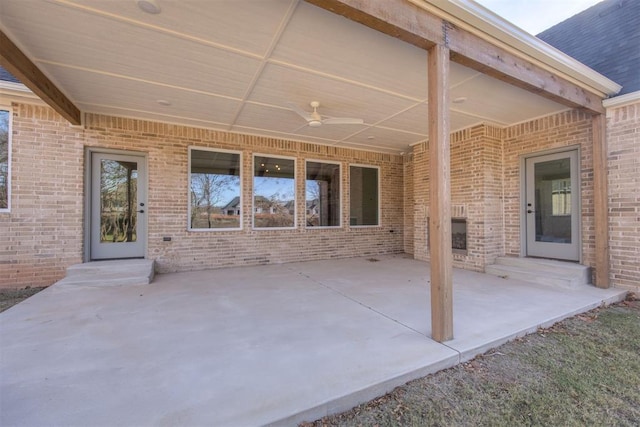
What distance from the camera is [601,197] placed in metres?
4.32

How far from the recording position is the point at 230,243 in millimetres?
6031

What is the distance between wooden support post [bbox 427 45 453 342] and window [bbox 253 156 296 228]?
449 cm

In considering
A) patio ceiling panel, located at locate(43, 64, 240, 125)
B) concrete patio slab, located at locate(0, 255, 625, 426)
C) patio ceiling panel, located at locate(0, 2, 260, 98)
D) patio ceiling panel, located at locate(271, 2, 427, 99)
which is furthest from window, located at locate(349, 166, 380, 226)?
patio ceiling panel, located at locate(0, 2, 260, 98)

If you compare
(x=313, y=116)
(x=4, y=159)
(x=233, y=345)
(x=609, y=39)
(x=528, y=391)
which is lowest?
(x=528, y=391)

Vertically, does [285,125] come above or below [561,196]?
above

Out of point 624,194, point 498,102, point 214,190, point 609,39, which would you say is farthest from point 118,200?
point 609,39

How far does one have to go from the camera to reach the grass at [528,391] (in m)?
1.73

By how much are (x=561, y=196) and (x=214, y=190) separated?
6574 millimetres

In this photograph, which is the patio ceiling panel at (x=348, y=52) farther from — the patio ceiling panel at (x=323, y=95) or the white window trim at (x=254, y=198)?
the white window trim at (x=254, y=198)

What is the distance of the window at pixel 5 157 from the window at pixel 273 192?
3918mm

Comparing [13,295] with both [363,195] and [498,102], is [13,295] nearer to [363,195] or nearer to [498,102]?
[363,195]

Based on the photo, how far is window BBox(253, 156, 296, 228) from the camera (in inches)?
252

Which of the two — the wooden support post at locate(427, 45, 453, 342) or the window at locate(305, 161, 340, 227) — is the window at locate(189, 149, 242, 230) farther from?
the wooden support post at locate(427, 45, 453, 342)

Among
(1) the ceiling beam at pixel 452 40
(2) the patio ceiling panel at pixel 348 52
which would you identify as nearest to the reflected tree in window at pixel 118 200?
(2) the patio ceiling panel at pixel 348 52
